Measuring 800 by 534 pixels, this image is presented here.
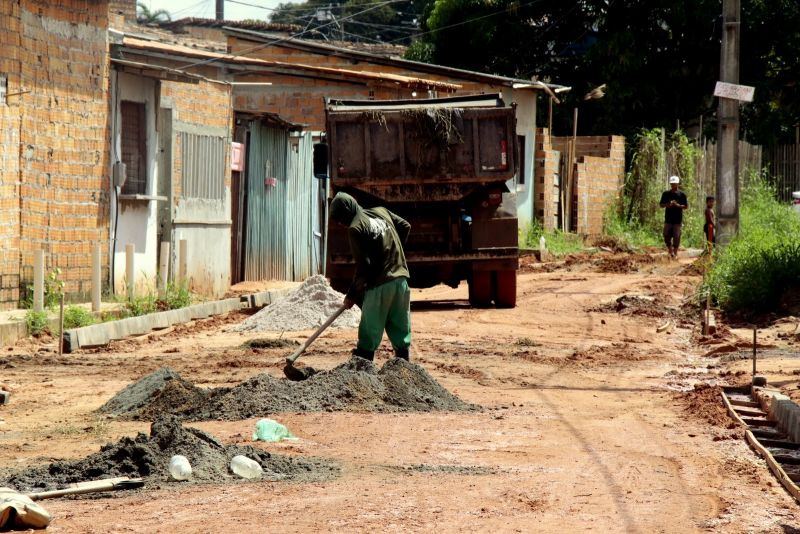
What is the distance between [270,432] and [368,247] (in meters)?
2.73

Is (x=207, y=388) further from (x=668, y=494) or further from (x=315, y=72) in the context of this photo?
(x=315, y=72)

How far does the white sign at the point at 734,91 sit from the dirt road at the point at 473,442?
3557 mm

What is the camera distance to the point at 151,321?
1588 centimetres

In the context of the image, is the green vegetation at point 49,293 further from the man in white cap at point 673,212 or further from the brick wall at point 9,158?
the man in white cap at point 673,212

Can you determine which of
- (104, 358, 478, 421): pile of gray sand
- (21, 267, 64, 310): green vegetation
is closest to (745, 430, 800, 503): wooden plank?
(104, 358, 478, 421): pile of gray sand

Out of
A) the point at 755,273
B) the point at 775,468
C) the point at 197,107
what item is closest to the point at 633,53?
the point at 197,107

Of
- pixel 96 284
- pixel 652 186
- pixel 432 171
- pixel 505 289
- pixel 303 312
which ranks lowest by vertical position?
pixel 303 312

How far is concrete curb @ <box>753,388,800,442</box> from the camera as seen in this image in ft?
29.2

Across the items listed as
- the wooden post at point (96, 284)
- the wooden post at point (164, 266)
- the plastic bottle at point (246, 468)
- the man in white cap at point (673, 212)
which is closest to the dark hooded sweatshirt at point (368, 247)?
the plastic bottle at point (246, 468)

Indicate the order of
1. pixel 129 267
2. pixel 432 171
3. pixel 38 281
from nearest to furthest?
pixel 38 281 < pixel 129 267 < pixel 432 171

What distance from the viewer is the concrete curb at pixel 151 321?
14.0 meters

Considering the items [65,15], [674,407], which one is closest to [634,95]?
[65,15]

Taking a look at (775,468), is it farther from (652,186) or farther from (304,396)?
(652,186)

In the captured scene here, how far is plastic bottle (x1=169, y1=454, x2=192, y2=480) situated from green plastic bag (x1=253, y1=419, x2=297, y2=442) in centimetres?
136
